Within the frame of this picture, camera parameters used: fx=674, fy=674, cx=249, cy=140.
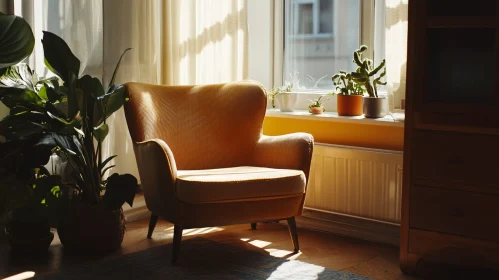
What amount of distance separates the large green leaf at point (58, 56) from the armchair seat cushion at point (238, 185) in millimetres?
696

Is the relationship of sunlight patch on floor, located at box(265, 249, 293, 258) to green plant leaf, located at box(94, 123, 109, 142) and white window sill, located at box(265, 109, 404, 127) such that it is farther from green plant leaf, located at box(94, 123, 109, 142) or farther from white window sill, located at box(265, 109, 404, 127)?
green plant leaf, located at box(94, 123, 109, 142)

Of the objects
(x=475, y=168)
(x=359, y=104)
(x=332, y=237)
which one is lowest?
(x=332, y=237)

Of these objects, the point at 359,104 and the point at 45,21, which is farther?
the point at 359,104

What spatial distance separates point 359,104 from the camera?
3693 mm

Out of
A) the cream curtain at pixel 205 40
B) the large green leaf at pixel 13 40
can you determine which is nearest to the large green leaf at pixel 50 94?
the large green leaf at pixel 13 40

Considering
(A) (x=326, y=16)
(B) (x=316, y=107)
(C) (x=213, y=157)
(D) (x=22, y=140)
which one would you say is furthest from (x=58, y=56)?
(A) (x=326, y=16)

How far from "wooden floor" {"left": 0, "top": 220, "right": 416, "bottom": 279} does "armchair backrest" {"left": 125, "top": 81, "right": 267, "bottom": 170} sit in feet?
1.28

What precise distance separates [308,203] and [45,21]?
171 cm

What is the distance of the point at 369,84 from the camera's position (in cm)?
359

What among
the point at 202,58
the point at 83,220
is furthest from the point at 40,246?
the point at 202,58

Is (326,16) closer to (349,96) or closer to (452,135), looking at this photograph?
(349,96)

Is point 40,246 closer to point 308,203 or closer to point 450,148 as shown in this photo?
point 308,203

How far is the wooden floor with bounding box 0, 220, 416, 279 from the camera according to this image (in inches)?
A: 120

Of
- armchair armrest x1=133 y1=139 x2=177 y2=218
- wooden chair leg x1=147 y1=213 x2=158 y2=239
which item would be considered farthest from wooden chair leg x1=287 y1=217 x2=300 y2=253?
wooden chair leg x1=147 y1=213 x2=158 y2=239
